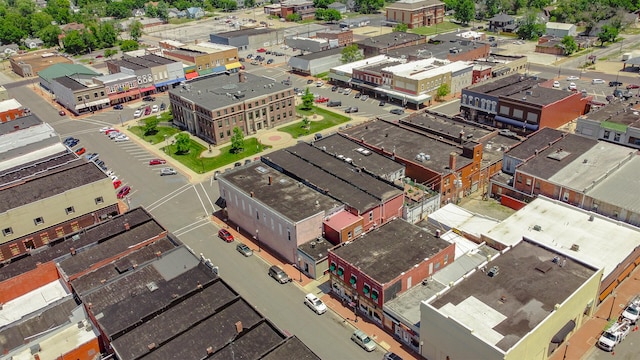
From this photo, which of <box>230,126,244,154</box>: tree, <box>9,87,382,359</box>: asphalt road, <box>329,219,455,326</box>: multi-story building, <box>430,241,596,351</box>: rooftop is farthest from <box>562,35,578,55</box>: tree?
<box>9,87,382,359</box>: asphalt road

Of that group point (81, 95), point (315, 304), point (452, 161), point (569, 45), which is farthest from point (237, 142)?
point (569, 45)

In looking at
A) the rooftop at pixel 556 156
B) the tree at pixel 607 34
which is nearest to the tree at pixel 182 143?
the rooftop at pixel 556 156

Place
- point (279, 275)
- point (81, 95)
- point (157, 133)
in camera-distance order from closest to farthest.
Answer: point (279, 275)
point (157, 133)
point (81, 95)

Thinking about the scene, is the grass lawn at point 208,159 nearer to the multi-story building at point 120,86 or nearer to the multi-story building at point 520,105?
the multi-story building at point 120,86

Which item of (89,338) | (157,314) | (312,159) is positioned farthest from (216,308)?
(312,159)

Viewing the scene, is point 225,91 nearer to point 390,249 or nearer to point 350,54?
point 350,54

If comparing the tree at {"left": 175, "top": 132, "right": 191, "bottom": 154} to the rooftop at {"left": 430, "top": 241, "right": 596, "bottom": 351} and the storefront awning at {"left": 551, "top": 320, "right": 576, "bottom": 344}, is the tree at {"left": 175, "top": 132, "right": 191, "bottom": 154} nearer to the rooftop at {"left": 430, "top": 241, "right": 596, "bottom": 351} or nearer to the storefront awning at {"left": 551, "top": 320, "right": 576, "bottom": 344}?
the rooftop at {"left": 430, "top": 241, "right": 596, "bottom": 351}
